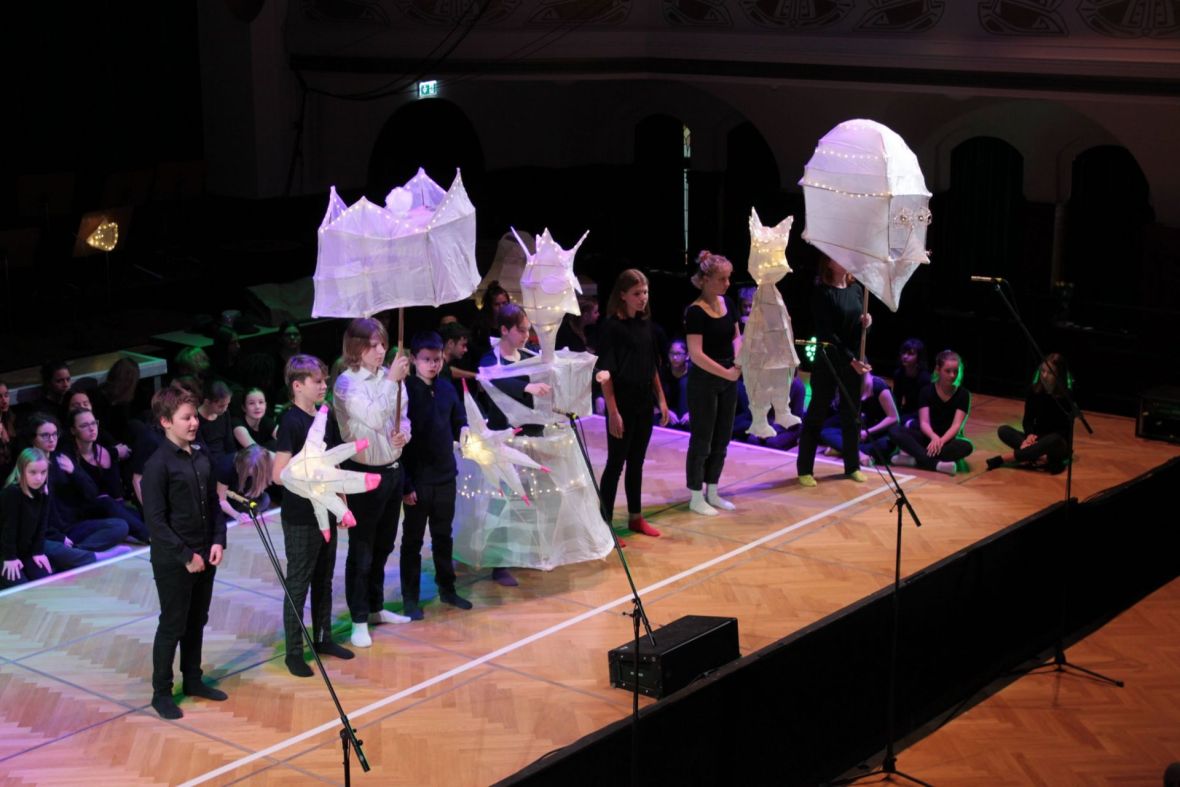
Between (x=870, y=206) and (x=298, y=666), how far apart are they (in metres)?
4.15

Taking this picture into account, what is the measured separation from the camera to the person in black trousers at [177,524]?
6402 millimetres

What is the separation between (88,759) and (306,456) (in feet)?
5.10

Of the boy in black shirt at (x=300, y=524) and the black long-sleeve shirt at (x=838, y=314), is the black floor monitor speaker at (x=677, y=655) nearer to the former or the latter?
the boy in black shirt at (x=300, y=524)

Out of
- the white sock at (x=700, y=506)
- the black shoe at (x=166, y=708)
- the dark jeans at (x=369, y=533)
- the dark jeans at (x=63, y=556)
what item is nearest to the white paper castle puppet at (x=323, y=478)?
the dark jeans at (x=369, y=533)

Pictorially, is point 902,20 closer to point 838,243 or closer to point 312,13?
point 838,243

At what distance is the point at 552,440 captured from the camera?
816 centimetres

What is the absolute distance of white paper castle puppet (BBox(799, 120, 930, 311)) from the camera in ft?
28.7

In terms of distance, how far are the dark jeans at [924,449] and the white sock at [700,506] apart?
72.2 inches

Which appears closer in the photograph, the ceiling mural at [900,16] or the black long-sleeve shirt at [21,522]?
the black long-sleeve shirt at [21,522]

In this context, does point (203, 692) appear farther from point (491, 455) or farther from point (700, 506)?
point (700, 506)

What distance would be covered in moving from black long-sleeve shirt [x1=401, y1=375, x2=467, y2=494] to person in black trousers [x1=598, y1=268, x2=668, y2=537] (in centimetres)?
103

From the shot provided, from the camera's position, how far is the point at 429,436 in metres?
7.46

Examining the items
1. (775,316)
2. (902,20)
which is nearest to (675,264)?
(902,20)

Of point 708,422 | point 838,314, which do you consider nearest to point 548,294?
point 708,422
